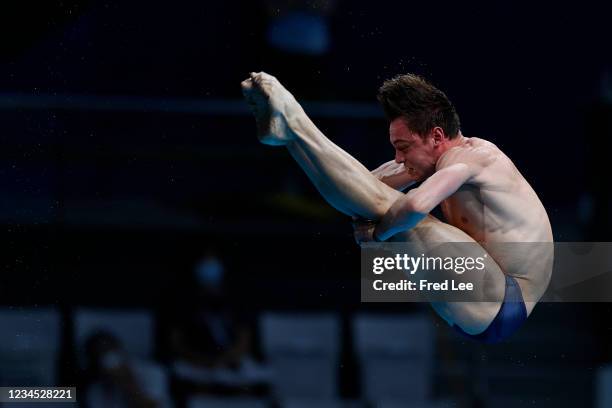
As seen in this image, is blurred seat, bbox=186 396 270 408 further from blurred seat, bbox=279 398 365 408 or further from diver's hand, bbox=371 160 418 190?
diver's hand, bbox=371 160 418 190

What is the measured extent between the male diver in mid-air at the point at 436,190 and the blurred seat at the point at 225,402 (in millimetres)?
1527

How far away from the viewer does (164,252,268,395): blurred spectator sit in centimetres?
430

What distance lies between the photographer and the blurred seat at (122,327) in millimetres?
4320

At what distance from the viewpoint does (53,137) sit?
15.2 ft

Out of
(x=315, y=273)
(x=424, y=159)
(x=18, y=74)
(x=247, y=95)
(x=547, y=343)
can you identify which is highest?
(x=18, y=74)

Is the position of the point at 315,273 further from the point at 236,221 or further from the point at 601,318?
the point at 601,318

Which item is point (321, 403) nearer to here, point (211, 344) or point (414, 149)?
point (211, 344)

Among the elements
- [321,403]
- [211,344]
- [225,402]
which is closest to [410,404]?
[321,403]

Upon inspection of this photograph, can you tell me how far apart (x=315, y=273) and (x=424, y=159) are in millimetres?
1973

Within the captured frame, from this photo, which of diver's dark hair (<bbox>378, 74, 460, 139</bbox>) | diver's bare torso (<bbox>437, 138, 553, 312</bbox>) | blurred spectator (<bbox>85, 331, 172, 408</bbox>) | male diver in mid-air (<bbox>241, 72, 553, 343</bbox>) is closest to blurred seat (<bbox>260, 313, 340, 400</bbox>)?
blurred spectator (<bbox>85, 331, 172, 408</bbox>)

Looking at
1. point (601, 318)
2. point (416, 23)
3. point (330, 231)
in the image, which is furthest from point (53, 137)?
point (601, 318)

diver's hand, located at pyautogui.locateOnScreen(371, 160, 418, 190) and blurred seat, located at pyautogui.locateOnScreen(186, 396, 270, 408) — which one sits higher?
diver's hand, located at pyautogui.locateOnScreen(371, 160, 418, 190)

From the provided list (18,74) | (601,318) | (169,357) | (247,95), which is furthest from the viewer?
(601,318)

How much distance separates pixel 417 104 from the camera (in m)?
2.80
